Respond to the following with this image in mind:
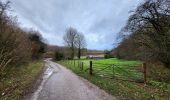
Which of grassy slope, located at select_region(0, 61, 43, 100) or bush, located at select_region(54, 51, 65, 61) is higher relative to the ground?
bush, located at select_region(54, 51, 65, 61)

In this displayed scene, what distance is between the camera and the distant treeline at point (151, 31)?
63.1 ft

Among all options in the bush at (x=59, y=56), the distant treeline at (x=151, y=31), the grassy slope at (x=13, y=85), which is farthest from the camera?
the bush at (x=59, y=56)

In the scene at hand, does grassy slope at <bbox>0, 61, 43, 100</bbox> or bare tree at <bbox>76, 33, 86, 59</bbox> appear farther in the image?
bare tree at <bbox>76, 33, 86, 59</bbox>

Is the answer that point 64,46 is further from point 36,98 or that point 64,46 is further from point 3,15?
point 36,98

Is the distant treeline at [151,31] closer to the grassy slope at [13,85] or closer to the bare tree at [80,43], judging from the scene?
the grassy slope at [13,85]

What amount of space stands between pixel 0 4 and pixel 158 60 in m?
15.1

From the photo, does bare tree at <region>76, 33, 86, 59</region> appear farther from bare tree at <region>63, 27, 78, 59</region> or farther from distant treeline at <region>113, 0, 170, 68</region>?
distant treeline at <region>113, 0, 170, 68</region>

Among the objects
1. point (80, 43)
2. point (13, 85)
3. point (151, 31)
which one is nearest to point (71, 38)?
point (80, 43)

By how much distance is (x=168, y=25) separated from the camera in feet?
63.5

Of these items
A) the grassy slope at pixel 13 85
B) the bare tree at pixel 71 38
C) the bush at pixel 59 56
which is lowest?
the grassy slope at pixel 13 85

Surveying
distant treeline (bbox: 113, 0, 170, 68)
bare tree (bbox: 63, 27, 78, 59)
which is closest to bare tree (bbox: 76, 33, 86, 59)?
bare tree (bbox: 63, 27, 78, 59)

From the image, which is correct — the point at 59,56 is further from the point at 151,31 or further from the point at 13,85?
the point at 13,85

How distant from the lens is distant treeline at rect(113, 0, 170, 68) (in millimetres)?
19234

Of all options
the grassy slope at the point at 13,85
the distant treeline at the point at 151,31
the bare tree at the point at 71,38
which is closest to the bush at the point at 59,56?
the bare tree at the point at 71,38
